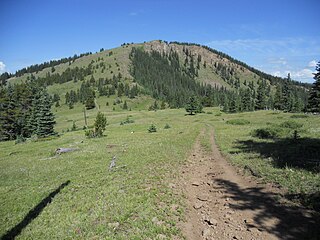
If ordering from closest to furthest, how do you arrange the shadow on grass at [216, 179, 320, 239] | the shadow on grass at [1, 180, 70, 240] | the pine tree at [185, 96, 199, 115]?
the shadow on grass at [216, 179, 320, 239]
the shadow on grass at [1, 180, 70, 240]
the pine tree at [185, 96, 199, 115]

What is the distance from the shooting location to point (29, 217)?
1145 cm

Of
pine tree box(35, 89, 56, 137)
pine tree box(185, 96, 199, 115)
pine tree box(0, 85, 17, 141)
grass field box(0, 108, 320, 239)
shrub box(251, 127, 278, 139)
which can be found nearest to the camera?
grass field box(0, 108, 320, 239)

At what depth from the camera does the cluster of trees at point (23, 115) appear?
63.8 metres

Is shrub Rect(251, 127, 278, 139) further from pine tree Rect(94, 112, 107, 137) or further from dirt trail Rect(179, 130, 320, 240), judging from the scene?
pine tree Rect(94, 112, 107, 137)

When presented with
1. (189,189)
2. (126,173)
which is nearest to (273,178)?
(189,189)

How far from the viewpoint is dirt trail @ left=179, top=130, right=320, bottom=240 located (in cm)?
845

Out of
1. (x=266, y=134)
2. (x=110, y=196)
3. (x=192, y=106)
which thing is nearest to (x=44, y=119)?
(x=266, y=134)

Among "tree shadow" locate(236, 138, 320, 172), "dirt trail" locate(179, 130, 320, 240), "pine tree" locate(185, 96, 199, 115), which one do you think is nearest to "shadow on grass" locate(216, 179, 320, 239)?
"dirt trail" locate(179, 130, 320, 240)

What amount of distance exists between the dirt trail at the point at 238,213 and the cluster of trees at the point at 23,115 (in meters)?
59.7

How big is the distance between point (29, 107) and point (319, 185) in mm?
87062

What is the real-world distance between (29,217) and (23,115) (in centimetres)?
7235

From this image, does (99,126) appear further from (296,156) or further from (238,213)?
(238,213)

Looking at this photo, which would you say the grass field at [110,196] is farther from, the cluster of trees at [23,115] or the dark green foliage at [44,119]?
the cluster of trees at [23,115]

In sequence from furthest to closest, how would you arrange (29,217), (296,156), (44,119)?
(44,119)
(296,156)
(29,217)
